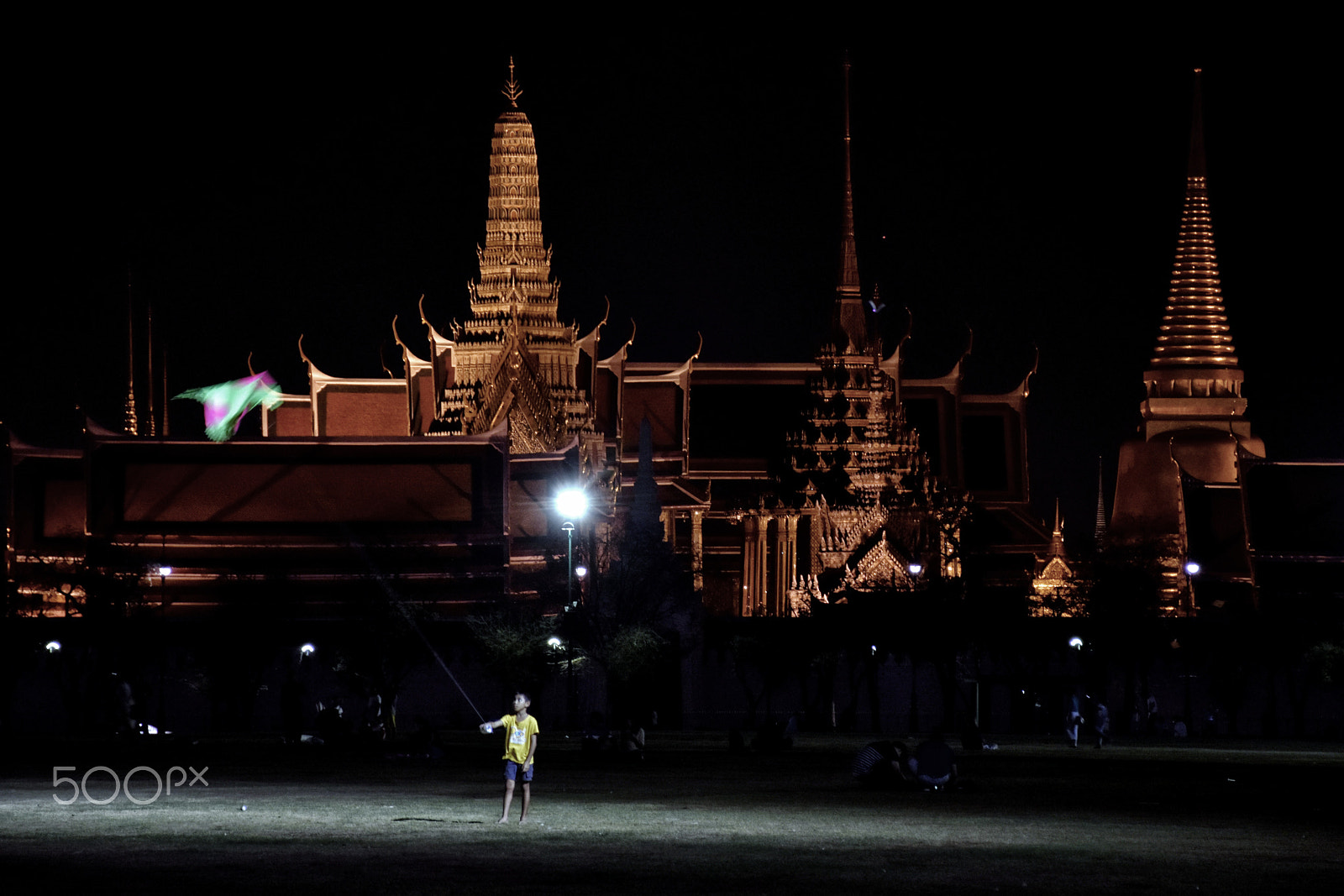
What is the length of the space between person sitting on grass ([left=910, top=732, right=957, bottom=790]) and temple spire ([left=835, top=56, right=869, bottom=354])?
174ft

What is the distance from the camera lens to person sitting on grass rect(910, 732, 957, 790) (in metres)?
30.4

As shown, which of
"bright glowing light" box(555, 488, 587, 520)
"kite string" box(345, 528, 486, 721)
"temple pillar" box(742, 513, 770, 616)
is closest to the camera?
"bright glowing light" box(555, 488, 587, 520)

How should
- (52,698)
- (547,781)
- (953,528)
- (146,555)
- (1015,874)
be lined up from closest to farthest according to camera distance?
(1015,874) < (547,781) < (52,698) < (146,555) < (953,528)

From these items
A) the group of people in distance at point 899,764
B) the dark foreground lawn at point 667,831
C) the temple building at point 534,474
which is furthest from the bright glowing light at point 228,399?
the group of people in distance at point 899,764

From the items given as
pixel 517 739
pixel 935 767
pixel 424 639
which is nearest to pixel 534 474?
pixel 424 639

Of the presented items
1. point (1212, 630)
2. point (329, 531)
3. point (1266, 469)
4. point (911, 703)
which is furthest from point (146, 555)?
point (1266, 469)

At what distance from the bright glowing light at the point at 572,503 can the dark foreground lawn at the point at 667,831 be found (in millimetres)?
11816

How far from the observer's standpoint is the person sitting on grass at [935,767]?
30359 millimetres

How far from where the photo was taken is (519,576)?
66812mm

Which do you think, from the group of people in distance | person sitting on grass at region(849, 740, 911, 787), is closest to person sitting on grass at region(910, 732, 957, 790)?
the group of people in distance

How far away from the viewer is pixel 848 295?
8625cm

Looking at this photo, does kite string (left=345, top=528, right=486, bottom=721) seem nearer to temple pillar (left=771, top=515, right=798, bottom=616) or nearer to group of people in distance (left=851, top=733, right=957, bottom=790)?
temple pillar (left=771, top=515, right=798, bottom=616)

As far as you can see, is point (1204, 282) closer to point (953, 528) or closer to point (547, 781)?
point (953, 528)

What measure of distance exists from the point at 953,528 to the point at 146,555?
21.5 metres
